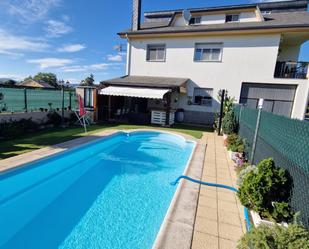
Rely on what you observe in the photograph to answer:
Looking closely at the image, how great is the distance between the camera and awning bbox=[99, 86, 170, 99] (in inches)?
763

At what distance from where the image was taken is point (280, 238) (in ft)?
10.4

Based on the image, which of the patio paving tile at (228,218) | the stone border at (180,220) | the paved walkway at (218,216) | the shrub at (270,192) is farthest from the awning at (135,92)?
the shrub at (270,192)

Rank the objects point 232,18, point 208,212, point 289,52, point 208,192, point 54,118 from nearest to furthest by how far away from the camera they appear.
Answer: point 208,212, point 208,192, point 54,118, point 289,52, point 232,18

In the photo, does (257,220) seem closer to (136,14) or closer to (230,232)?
(230,232)

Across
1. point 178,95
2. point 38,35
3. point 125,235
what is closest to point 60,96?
point 38,35

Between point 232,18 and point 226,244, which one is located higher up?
point 232,18

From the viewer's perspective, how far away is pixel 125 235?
5.57 m

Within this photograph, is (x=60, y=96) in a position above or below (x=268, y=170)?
above

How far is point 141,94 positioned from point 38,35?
17.8 metres

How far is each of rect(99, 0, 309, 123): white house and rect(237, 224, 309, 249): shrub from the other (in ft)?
52.9

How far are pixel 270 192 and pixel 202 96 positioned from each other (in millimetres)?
20201

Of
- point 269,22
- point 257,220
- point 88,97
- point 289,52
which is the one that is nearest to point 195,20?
point 269,22

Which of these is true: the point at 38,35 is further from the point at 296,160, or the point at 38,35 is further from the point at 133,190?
the point at 296,160

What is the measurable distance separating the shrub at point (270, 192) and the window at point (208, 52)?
21.0 meters
